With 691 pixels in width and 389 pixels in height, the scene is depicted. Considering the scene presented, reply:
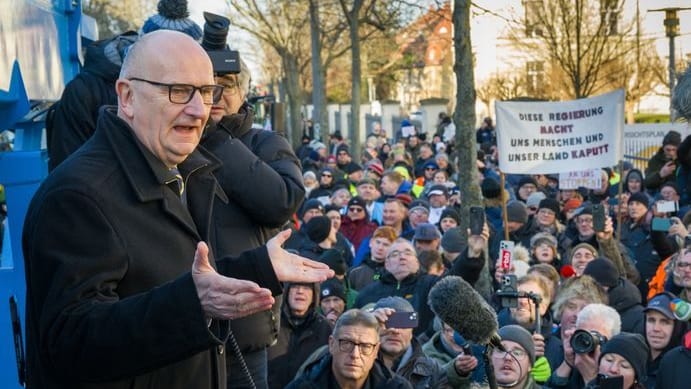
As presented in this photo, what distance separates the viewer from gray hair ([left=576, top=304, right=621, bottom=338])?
815cm

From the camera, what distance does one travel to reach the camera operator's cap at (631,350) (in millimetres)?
7301

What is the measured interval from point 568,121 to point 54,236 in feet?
39.0

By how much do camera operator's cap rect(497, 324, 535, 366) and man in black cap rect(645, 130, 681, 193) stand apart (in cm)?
1094

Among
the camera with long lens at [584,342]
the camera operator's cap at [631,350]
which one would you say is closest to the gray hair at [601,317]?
the camera with long lens at [584,342]

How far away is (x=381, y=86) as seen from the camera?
249 feet

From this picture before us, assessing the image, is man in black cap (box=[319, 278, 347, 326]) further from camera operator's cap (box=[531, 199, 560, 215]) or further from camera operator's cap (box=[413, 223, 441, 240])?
camera operator's cap (box=[531, 199, 560, 215])

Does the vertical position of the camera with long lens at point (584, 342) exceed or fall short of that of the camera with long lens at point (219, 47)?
it falls short

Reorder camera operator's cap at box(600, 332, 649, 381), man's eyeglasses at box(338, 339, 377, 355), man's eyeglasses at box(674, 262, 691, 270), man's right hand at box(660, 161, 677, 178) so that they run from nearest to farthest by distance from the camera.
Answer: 1. man's eyeglasses at box(338, 339, 377, 355)
2. camera operator's cap at box(600, 332, 649, 381)
3. man's eyeglasses at box(674, 262, 691, 270)
4. man's right hand at box(660, 161, 677, 178)

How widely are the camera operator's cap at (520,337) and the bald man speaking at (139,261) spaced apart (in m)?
4.26

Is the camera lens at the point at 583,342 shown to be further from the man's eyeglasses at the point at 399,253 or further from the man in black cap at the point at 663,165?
the man in black cap at the point at 663,165

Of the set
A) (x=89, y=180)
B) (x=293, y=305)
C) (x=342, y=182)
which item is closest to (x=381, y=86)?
(x=342, y=182)

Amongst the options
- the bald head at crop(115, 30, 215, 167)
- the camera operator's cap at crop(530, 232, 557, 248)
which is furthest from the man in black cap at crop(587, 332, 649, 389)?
the camera operator's cap at crop(530, 232, 557, 248)

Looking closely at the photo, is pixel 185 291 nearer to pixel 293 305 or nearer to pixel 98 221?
pixel 98 221

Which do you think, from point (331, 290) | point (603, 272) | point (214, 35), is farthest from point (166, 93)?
point (603, 272)
